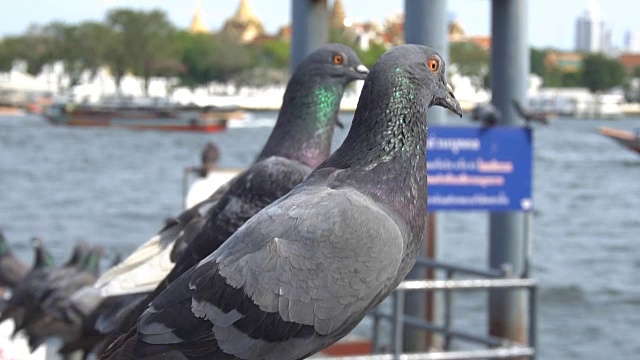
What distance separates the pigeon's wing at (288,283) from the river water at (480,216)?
10639 millimetres

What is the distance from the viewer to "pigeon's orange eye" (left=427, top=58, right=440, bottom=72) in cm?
305

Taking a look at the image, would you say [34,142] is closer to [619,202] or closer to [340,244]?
[619,202]

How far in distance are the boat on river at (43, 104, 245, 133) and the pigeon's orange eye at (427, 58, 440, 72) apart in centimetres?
6075

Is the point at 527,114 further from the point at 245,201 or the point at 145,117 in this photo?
the point at 145,117

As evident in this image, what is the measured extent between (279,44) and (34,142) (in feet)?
137

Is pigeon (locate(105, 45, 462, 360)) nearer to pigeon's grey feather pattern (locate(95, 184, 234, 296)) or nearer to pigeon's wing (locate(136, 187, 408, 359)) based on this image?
pigeon's wing (locate(136, 187, 408, 359))

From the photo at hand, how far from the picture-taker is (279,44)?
96688 mm

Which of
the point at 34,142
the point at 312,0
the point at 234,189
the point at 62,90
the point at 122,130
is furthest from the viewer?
the point at 62,90

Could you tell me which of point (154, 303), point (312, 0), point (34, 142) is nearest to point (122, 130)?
point (34, 142)

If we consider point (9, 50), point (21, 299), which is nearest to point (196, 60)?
point (9, 50)

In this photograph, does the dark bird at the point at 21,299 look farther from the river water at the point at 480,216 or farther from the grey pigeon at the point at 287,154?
the river water at the point at 480,216

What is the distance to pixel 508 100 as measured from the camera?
8.11 m

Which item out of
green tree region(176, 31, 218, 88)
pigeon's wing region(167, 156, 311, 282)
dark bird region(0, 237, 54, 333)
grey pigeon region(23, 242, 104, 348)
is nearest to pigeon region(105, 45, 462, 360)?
pigeon's wing region(167, 156, 311, 282)

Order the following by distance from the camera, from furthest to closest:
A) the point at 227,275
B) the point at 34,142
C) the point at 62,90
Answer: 1. the point at 62,90
2. the point at 34,142
3. the point at 227,275
